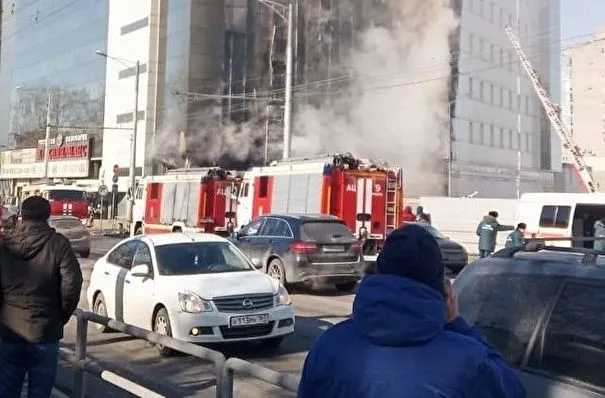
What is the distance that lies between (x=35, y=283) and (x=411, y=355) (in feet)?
10.4

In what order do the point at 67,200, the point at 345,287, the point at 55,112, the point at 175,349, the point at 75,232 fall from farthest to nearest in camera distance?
the point at 55,112, the point at 67,200, the point at 75,232, the point at 345,287, the point at 175,349

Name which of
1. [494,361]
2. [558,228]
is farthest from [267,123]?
[494,361]

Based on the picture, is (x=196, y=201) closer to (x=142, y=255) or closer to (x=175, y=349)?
(x=142, y=255)

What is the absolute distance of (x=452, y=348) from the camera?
188cm

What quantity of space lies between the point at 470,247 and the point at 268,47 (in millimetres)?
21423

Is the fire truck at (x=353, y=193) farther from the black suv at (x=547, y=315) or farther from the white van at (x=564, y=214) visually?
the black suv at (x=547, y=315)

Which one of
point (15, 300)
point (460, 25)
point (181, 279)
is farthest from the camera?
point (460, 25)

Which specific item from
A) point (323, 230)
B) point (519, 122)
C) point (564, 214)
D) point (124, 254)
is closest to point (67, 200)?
point (323, 230)

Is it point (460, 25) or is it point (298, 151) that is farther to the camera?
point (460, 25)

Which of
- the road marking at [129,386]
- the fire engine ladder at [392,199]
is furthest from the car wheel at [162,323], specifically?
the fire engine ladder at [392,199]

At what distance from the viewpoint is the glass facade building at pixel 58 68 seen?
56656 mm

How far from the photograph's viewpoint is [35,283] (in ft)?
14.4

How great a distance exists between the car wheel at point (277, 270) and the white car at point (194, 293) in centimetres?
427

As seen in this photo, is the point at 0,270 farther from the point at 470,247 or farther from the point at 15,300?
the point at 470,247
